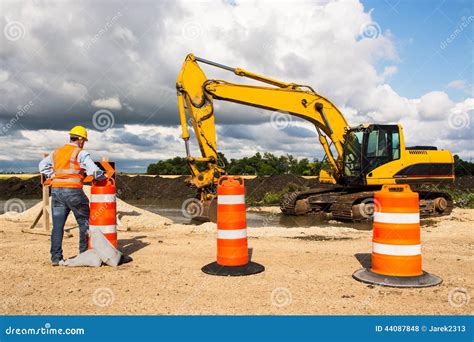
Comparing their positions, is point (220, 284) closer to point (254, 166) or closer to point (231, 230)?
point (231, 230)

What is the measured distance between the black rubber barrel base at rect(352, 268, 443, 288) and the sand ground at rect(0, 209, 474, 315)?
0.34 feet

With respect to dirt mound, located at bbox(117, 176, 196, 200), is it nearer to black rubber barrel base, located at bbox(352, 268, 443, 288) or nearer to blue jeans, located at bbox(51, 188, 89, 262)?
blue jeans, located at bbox(51, 188, 89, 262)

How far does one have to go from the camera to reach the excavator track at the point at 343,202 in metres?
15.1

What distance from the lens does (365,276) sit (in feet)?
18.6

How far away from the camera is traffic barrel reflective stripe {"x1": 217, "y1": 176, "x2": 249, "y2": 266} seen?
20.3 feet

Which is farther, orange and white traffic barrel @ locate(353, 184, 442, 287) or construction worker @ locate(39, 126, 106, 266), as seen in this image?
construction worker @ locate(39, 126, 106, 266)

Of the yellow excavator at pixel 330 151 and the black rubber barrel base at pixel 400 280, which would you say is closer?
the black rubber barrel base at pixel 400 280

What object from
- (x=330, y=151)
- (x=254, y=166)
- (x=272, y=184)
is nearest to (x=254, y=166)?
(x=254, y=166)

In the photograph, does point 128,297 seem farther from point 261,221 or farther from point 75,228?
point 261,221

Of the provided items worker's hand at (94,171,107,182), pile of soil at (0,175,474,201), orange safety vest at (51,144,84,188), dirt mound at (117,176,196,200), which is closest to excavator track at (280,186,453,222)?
worker's hand at (94,171,107,182)

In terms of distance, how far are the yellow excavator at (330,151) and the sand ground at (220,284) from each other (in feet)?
19.7

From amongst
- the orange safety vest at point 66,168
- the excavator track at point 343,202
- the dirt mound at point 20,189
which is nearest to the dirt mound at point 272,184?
the excavator track at point 343,202

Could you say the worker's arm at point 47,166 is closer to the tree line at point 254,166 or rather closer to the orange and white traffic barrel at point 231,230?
the orange and white traffic barrel at point 231,230
